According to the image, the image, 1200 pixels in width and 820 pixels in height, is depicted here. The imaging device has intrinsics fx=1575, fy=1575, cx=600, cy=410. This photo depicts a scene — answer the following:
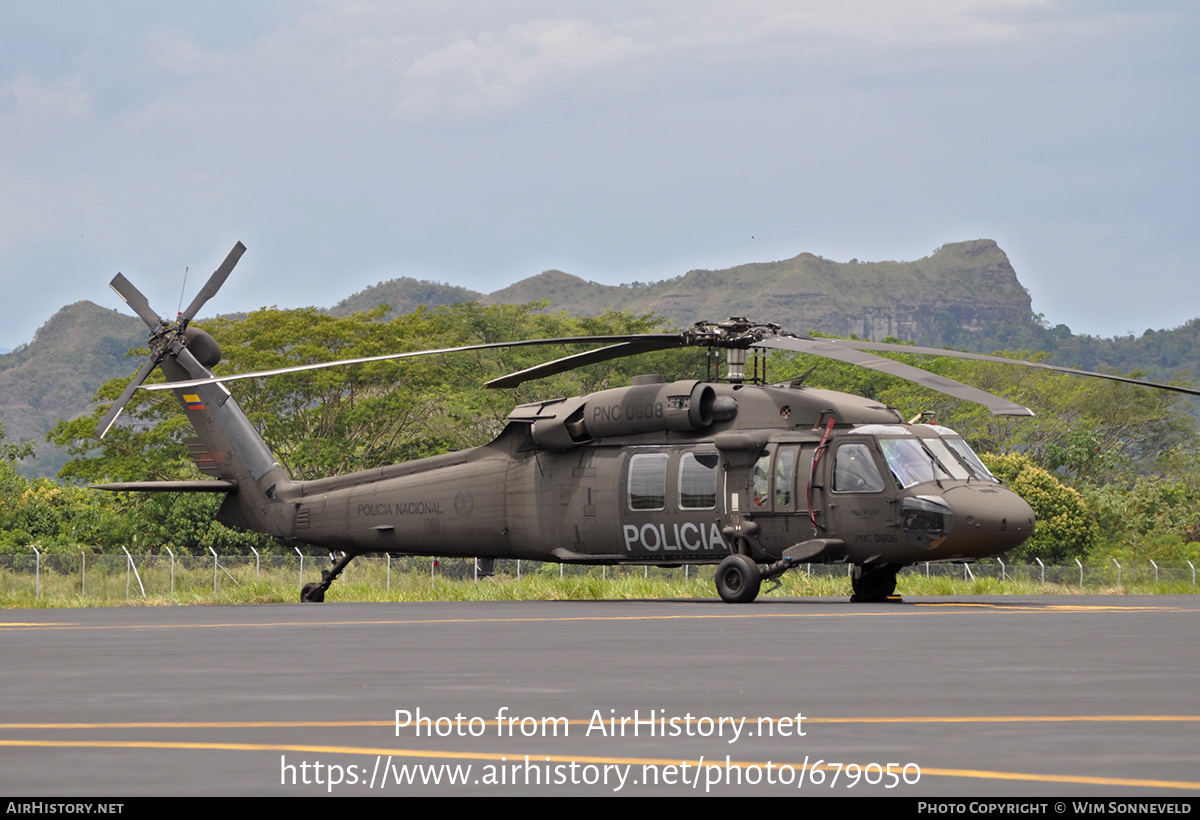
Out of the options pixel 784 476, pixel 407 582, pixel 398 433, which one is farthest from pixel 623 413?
pixel 398 433

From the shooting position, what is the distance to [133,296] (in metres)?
32.6

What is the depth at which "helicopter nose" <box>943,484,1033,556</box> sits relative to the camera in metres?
22.6

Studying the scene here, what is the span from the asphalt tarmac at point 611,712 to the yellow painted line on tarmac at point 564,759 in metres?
0.02

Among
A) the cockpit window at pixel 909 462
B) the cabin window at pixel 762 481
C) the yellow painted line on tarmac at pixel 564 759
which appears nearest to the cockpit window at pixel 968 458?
the cockpit window at pixel 909 462

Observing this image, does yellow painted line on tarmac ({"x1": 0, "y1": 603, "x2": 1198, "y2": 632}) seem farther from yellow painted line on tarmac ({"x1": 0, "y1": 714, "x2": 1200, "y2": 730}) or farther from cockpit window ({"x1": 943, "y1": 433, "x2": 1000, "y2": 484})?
yellow painted line on tarmac ({"x1": 0, "y1": 714, "x2": 1200, "y2": 730})

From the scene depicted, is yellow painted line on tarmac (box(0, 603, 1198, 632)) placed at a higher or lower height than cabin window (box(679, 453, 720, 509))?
lower

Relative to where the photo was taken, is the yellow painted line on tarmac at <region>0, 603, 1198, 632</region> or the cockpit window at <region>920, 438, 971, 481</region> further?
the cockpit window at <region>920, 438, 971, 481</region>

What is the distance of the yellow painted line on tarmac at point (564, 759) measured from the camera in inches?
240

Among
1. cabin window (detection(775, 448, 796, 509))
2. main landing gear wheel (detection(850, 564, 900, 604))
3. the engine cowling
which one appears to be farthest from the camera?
main landing gear wheel (detection(850, 564, 900, 604))

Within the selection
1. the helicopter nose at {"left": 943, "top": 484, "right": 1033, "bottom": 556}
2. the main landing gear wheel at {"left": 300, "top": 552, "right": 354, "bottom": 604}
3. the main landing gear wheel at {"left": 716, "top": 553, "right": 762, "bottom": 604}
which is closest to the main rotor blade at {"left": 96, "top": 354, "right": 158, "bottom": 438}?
the main landing gear wheel at {"left": 300, "top": 552, "right": 354, "bottom": 604}

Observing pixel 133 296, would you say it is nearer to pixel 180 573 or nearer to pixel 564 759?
pixel 180 573

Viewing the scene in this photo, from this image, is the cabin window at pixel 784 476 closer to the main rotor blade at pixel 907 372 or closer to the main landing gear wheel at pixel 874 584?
the main rotor blade at pixel 907 372

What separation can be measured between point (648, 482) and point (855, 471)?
11.5ft

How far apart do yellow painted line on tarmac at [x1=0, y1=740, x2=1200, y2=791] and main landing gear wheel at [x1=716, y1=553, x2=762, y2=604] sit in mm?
16654
